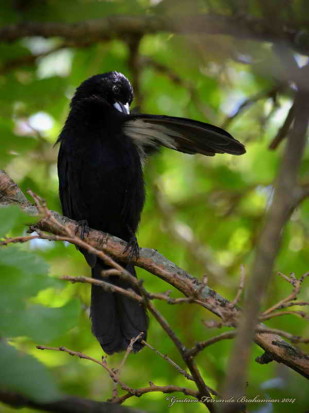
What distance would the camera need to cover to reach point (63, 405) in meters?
1.86

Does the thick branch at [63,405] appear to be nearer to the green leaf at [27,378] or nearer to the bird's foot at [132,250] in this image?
the green leaf at [27,378]

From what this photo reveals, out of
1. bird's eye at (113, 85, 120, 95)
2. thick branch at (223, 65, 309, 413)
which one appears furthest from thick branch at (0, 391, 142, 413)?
bird's eye at (113, 85, 120, 95)

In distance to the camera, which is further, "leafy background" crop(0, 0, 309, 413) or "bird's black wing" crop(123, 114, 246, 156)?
"leafy background" crop(0, 0, 309, 413)

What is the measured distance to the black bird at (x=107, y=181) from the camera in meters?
4.36

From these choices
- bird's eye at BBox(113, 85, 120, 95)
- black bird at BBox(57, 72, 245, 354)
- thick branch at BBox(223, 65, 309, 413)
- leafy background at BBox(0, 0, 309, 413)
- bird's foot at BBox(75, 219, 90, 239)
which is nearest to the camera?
thick branch at BBox(223, 65, 309, 413)

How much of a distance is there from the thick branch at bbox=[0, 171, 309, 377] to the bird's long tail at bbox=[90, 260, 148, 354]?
28.8 inches

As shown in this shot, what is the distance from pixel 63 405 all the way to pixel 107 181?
2.90 meters

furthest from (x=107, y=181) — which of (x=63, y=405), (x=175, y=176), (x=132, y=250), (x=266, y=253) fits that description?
(x=266, y=253)

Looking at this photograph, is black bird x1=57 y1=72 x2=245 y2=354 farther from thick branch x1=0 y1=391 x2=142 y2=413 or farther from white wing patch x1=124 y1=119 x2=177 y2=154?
thick branch x1=0 y1=391 x2=142 y2=413

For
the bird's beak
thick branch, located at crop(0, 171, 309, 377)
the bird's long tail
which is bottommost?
the bird's long tail

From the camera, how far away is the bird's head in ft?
17.0

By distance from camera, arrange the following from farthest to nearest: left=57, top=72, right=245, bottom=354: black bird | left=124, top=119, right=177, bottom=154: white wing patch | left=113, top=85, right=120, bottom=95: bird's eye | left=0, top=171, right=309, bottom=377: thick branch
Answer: left=113, top=85, right=120, bottom=95: bird's eye < left=57, top=72, right=245, bottom=354: black bird < left=124, top=119, right=177, bottom=154: white wing patch < left=0, top=171, right=309, bottom=377: thick branch

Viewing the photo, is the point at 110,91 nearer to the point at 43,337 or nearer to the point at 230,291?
the point at 230,291

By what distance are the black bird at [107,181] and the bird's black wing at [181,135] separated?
0.01 m
